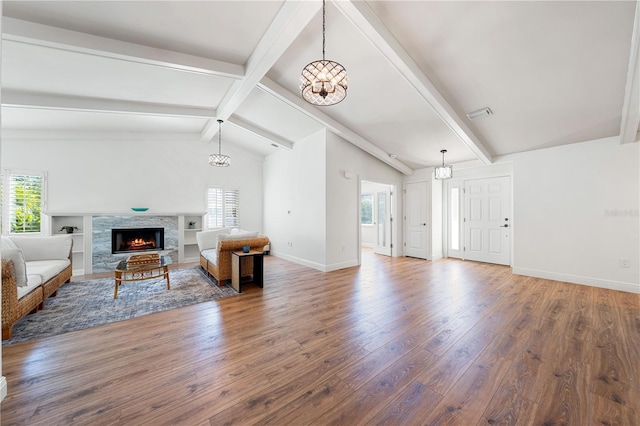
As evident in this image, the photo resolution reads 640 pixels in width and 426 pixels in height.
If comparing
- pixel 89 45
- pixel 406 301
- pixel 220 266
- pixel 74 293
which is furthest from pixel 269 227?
pixel 89 45

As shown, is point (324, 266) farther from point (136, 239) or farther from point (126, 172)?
point (126, 172)

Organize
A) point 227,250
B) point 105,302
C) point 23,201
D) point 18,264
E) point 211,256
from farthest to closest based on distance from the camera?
point 23,201, point 211,256, point 227,250, point 105,302, point 18,264

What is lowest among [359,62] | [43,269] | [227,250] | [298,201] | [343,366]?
[343,366]

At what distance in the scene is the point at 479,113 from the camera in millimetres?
3873

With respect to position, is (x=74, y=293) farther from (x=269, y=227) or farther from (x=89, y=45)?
(x=269, y=227)

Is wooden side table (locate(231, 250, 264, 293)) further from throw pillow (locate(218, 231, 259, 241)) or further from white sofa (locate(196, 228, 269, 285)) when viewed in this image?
throw pillow (locate(218, 231, 259, 241))

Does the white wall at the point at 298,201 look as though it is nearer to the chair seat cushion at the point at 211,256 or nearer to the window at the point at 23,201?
the chair seat cushion at the point at 211,256

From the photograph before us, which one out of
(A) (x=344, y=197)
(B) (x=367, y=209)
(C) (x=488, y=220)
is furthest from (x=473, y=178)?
(B) (x=367, y=209)

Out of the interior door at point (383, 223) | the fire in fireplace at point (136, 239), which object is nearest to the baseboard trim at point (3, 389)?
the fire in fireplace at point (136, 239)

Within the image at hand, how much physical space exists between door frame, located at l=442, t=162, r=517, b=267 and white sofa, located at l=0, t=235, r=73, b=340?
24.4 ft

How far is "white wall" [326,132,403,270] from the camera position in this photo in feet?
17.1

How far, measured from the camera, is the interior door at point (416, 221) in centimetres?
660

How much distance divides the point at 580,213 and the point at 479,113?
8.46 feet

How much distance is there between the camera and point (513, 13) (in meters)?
2.35
